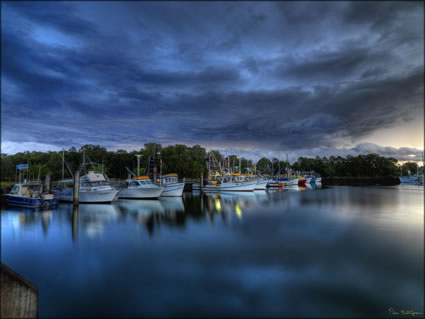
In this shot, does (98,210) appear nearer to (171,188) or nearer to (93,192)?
(93,192)

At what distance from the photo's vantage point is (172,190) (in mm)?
40000

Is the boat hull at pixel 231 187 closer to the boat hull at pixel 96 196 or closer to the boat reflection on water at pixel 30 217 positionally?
the boat hull at pixel 96 196

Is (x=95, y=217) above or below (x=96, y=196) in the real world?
below

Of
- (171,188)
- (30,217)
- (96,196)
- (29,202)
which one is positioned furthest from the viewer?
(171,188)

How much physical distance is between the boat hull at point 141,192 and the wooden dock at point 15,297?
3094 cm

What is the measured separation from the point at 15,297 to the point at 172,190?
36089 millimetres

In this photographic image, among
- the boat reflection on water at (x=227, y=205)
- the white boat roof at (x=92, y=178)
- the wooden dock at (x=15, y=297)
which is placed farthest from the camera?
the white boat roof at (x=92, y=178)

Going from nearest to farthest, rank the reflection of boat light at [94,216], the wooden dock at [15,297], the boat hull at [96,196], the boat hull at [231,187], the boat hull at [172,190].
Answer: the wooden dock at [15,297], the reflection of boat light at [94,216], the boat hull at [96,196], the boat hull at [172,190], the boat hull at [231,187]

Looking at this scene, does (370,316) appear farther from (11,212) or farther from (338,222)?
(11,212)

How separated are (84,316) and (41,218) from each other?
18.8 m

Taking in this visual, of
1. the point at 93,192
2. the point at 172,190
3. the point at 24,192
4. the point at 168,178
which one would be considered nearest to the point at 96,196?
the point at 93,192

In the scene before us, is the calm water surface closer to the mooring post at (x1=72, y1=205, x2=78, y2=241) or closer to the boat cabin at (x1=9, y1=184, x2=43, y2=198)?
the mooring post at (x1=72, y1=205, x2=78, y2=241)

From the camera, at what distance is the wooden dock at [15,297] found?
403cm

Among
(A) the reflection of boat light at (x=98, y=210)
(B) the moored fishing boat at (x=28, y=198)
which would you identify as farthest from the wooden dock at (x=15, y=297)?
(B) the moored fishing boat at (x=28, y=198)
